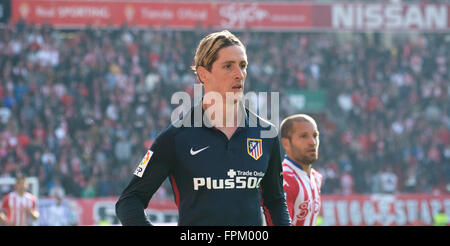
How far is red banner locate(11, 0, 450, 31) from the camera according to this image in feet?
83.4

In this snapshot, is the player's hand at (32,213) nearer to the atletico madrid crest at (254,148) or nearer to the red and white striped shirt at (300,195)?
the red and white striped shirt at (300,195)

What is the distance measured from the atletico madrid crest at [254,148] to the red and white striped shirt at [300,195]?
1.84 meters

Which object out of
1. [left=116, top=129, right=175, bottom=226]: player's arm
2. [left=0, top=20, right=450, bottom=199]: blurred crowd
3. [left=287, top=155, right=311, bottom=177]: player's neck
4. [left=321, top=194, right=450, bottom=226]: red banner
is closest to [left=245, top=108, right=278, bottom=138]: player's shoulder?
[left=116, top=129, right=175, bottom=226]: player's arm

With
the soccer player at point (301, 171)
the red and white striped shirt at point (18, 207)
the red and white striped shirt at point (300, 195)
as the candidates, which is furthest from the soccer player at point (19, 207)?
the red and white striped shirt at point (300, 195)

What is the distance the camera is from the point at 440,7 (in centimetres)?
2842

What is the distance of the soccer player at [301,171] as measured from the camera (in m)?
5.29

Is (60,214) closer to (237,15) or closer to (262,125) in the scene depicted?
(262,125)

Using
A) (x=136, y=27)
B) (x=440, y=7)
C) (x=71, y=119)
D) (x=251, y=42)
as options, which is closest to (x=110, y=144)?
(x=71, y=119)

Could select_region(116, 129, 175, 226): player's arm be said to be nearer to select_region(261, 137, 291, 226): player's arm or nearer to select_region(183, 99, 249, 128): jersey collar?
select_region(183, 99, 249, 128): jersey collar

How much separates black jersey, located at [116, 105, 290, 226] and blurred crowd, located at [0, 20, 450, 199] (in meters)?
14.5

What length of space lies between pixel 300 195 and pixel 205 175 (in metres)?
2.10

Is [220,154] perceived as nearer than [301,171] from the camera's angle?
Yes

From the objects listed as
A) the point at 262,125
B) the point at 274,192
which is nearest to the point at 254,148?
the point at 262,125

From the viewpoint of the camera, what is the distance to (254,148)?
3477 millimetres
